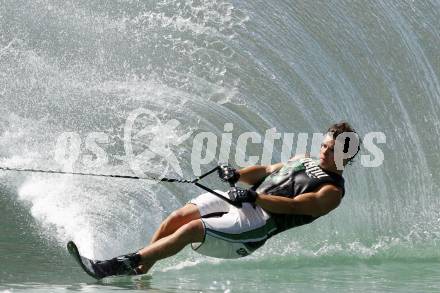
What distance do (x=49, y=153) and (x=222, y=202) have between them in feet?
A: 9.15

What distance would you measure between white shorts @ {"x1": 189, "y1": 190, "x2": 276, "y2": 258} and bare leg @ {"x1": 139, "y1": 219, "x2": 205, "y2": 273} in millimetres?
64

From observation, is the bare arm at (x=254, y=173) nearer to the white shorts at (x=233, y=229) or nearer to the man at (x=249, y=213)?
the man at (x=249, y=213)

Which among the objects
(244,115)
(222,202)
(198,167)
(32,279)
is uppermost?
(244,115)

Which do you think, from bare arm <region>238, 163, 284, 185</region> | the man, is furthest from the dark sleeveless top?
bare arm <region>238, 163, 284, 185</region>

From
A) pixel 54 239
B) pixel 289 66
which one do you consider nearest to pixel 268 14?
pixel 289 66

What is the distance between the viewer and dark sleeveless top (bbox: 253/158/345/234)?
5.77 meters

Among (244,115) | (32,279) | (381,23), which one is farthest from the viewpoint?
(381,23)

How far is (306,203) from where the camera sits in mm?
5637

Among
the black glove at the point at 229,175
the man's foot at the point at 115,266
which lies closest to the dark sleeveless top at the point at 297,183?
the black glove at the point at 229,175

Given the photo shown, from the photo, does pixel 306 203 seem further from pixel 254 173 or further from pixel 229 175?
pixel 254 173

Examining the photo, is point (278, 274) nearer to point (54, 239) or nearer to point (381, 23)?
point (54, 239)

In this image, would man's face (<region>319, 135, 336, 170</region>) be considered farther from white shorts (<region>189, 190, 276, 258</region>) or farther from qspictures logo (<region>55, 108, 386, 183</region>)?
qspictures logo (<region>55, 108, 386, 183</region>)

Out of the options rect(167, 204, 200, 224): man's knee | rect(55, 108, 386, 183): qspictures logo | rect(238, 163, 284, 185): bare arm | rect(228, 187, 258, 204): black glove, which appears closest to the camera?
rect(228, 187, 258, 204): black glove

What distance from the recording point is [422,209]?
8.55 m
